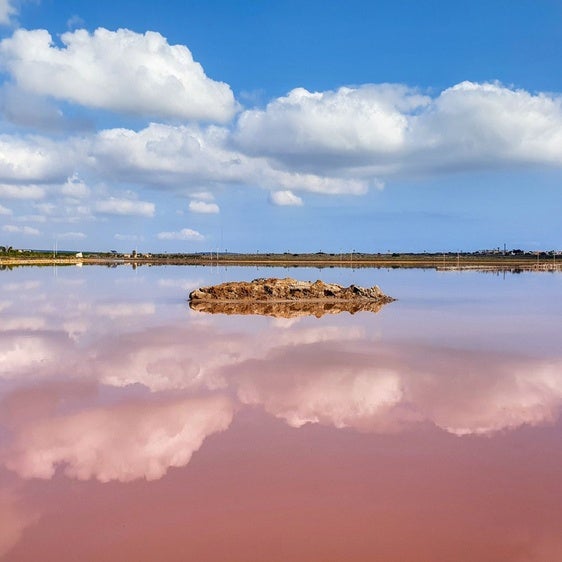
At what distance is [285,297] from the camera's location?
38.3 m

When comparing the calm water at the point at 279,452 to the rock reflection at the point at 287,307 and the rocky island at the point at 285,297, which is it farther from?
the rocky island at the point at 285,297

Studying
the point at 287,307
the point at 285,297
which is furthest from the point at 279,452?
the point at 285,297

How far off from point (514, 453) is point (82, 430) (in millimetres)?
8427

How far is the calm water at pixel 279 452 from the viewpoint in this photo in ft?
22.9

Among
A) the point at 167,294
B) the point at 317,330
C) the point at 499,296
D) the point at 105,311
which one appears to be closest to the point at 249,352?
the point at 317,330

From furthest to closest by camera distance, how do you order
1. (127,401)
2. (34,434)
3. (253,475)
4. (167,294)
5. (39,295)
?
(167,294) → (39,295) → (127,401) → (34,434) → (253,475)

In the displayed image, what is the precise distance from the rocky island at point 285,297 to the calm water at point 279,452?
48.3 feet

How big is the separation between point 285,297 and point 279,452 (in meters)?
28.6

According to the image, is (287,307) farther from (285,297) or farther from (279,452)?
(279,452)

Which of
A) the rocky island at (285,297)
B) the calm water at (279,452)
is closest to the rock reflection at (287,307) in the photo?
the rocky island at (285,297)

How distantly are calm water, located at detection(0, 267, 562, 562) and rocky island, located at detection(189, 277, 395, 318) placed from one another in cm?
1473

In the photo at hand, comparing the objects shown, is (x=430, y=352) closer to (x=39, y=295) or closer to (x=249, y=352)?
(x=249, y=352)

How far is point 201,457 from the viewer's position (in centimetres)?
943

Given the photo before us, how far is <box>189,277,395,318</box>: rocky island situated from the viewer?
1384 inches
